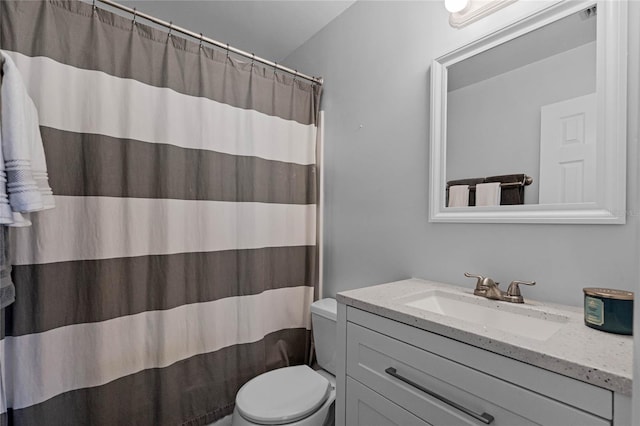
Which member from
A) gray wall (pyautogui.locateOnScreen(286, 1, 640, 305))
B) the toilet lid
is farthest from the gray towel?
gray wall (pyautogui.locateOnScreen(286, 1, 640, 305))

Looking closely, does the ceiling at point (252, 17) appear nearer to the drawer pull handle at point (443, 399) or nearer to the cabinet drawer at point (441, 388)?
the cabinet drawer at point (441, 388)

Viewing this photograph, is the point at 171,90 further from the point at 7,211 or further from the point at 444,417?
the point at 444,417

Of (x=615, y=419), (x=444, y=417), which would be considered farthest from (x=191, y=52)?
(x=615, y=419)

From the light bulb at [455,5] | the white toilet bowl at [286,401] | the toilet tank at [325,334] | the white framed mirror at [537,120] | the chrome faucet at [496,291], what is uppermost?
the light bulb at [455,5]

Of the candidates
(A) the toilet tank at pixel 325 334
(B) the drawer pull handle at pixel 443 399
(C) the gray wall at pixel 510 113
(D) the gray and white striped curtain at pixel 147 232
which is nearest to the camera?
(B) the drawer pull handle at pixel 443 399

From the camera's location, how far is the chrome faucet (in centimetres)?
101

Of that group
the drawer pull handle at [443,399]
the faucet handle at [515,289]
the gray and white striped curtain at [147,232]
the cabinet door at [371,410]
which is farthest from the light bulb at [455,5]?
the cabinet door at [371,410]

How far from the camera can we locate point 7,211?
2.89ft

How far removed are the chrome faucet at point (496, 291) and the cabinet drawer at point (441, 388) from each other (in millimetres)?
401

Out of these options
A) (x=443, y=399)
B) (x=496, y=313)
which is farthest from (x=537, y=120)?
(x=443, y=399)

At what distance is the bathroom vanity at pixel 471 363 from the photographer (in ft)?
1.91

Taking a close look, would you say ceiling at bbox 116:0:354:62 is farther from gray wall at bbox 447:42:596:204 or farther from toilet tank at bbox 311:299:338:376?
toilet tank at bbox 311:299:338:376

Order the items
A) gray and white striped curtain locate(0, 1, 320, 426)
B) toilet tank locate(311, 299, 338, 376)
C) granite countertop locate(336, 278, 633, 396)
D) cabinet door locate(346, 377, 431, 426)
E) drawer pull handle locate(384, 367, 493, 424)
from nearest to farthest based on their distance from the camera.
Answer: granite countertop locate(336, 278, 633, 396) → drawer pull handle locate(384, 367, 493, 424) → cabinet door locate(346, 377, 431, 426) → gray and white striped curtain locate(0, 1, 320, 426) → toilet tank locate(311, 299, 338, 376)

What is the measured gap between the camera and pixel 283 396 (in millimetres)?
1271
